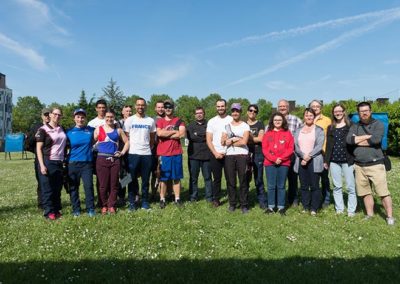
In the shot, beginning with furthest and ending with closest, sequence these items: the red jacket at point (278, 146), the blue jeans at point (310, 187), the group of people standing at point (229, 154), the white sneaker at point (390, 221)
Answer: the blue jeans at point (310, 187), the red jacket at point (278, 146), the group of people standing at point (229, 154), the white sneaker at point (390, 221)

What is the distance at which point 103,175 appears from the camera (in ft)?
25.0

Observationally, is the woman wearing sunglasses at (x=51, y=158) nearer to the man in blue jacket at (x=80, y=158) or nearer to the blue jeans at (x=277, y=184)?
the man in blue jacket at (x=80, y=158)

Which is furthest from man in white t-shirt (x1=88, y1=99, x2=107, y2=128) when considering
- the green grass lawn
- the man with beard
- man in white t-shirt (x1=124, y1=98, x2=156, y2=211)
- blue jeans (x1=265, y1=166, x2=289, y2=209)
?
the man with beard

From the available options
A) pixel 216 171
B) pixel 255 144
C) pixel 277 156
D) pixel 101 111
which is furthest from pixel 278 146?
pixel 101 111

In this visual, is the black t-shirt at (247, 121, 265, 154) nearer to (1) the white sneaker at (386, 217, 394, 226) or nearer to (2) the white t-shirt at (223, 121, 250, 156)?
(2) the white t-shirt at (223, 121, 250, 156)

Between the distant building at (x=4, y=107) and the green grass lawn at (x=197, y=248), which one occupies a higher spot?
the distant building at (x=4, y=107)

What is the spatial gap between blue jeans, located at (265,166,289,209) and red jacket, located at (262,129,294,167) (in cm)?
13

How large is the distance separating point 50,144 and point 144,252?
3224mm

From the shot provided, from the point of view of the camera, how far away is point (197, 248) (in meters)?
5.64

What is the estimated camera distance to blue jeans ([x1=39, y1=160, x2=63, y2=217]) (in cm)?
714

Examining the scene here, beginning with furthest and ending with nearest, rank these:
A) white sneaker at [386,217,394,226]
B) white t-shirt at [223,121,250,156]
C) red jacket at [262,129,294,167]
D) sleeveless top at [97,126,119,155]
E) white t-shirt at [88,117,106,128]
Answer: white t-shirt at [88,117,106,128], white t-shirt at [223,121,250,156], red jacket at [262,129,294,167], sleeveless top at [97,126,119,155], white sneaker at [386,217,394,226]

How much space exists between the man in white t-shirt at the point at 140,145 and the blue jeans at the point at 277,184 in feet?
8.98

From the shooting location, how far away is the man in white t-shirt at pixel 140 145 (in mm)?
7910

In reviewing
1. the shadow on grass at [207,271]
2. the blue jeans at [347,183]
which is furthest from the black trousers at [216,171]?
the shadow on grass at [207,271]
